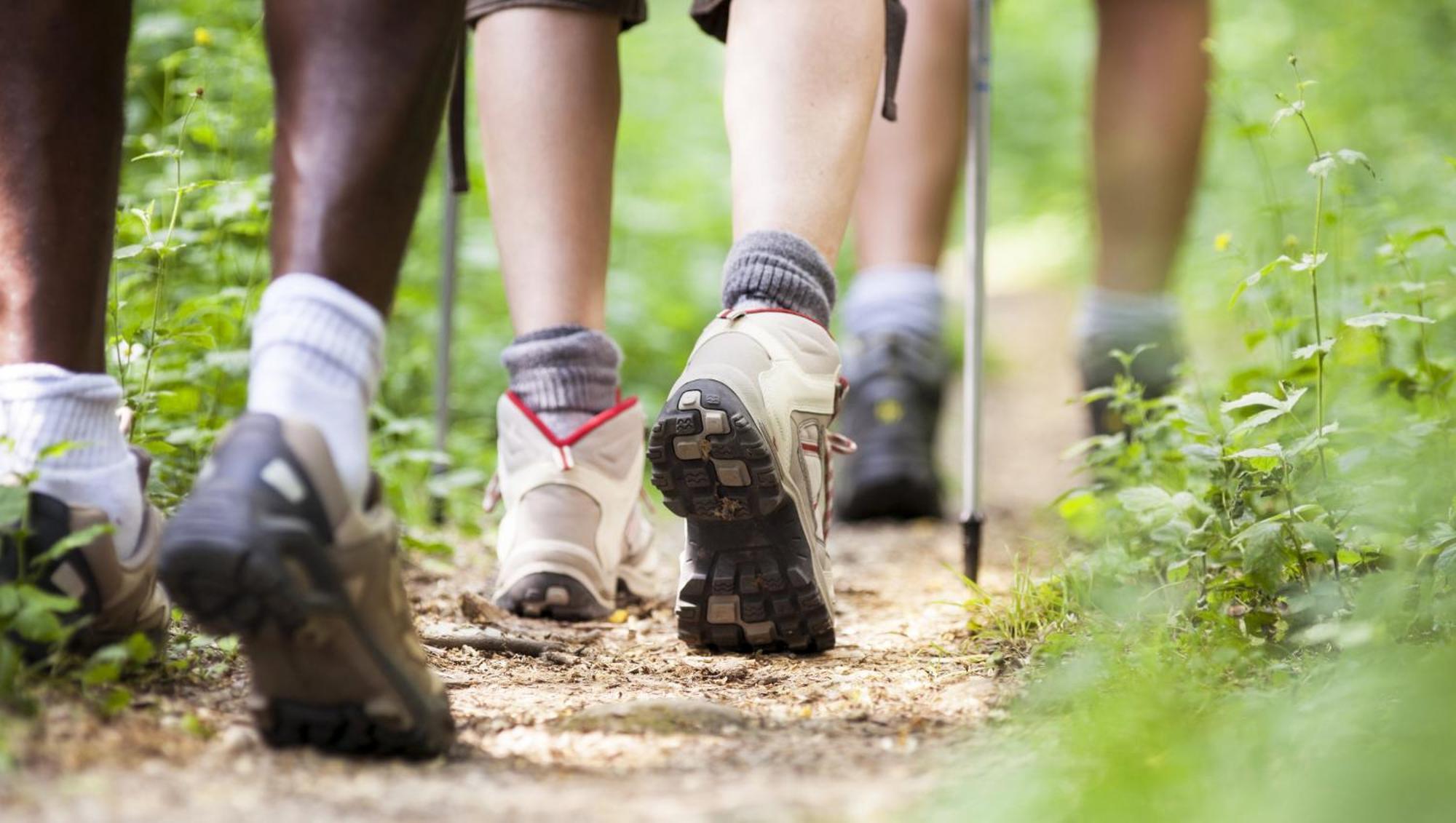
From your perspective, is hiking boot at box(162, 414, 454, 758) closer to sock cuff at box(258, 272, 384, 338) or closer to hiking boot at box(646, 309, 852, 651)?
sock cuff at box(258, 272, 384, 338)

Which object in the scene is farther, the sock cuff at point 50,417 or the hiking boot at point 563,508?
the hiking boot at point 563,508

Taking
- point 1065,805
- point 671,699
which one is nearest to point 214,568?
point 671,699

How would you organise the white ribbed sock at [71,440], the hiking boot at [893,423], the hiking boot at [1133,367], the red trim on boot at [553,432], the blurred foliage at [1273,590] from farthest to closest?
the hiking boot at [893,423]
the hiking boot at [1133,367]
the red trim on boot at [553,432]
the white ribbed sock at [71,440]
the blurred foliage at [1273,590]

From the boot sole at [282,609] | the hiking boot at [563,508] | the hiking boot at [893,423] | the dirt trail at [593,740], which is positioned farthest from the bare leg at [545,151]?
the hiking boot at [893,423]

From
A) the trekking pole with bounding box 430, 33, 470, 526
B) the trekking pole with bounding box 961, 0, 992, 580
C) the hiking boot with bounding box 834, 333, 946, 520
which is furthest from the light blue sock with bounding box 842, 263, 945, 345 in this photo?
the trekking pole with bounding box 430, 33, 470, 526

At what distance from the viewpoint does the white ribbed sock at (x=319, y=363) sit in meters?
1.02

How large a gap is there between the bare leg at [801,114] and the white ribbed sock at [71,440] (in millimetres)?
703

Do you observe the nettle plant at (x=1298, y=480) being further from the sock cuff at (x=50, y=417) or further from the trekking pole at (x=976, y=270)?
the sock cuff at (x=50, y=417)

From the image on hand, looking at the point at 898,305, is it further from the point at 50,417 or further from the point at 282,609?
the point at 282,609

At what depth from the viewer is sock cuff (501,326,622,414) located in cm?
181

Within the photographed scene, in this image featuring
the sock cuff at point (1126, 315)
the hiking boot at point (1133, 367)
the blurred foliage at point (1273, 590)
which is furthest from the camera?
the sock cuff at point (1126, 315)

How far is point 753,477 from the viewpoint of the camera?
1404mm

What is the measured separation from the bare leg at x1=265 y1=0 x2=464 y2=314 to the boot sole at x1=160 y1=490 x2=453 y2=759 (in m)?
0.22

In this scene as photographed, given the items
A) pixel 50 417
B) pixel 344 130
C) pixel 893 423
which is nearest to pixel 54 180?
pixel 50 417
